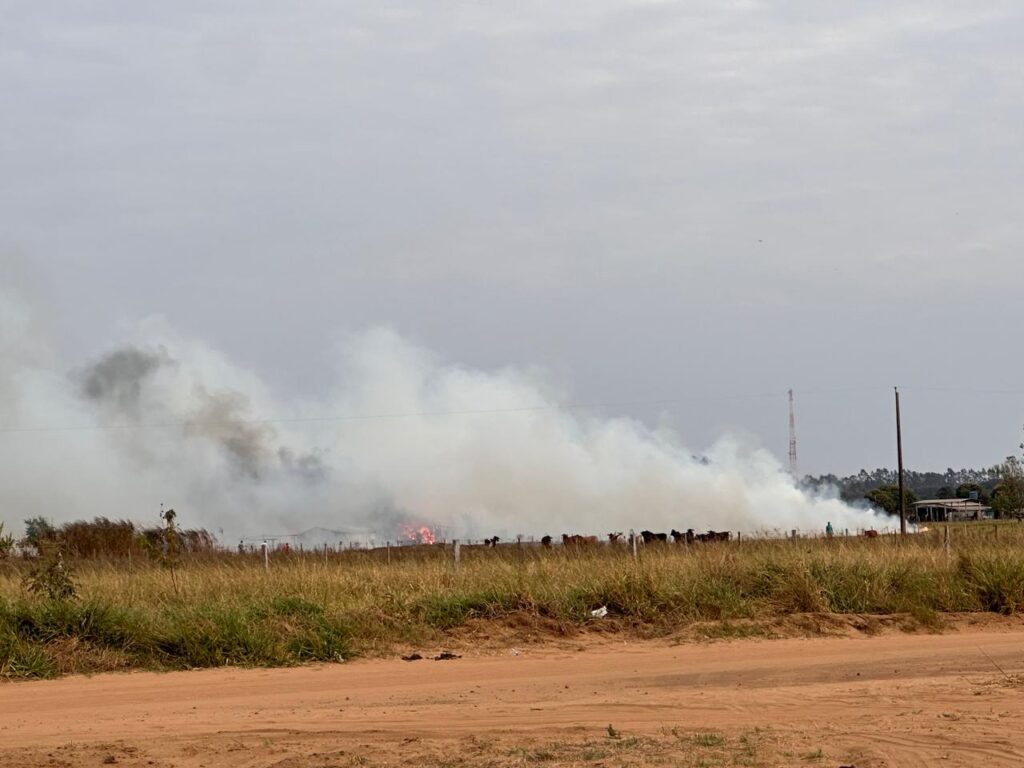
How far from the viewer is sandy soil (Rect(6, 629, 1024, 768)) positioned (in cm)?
988

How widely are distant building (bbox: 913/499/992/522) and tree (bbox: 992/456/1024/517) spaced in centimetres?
1735

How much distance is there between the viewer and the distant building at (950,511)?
10031cm

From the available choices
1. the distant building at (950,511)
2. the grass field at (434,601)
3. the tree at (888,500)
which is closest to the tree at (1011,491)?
the distant building at (950,511)

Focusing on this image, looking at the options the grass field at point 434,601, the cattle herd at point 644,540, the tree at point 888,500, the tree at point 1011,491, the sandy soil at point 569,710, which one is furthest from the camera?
the tree at point 888,500

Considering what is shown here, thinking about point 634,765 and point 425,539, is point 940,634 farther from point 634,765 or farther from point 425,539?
point 425,539

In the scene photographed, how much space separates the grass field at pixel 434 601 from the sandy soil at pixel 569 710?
28.8 inches

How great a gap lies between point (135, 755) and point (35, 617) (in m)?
6.98

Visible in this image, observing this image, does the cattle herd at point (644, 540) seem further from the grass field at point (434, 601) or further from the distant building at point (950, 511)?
the distant building at point (950, 511)

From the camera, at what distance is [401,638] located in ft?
57.6

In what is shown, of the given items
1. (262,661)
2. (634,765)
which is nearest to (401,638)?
(262,661)

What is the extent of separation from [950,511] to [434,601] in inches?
3513

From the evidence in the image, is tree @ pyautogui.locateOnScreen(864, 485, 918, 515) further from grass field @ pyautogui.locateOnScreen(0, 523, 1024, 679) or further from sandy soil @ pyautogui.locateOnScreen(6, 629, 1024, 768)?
sandy soil @ pyautogui.locateOnScreen(6, 629, 1024, 768)

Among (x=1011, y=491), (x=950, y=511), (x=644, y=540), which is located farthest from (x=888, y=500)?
(x=644, y=540)

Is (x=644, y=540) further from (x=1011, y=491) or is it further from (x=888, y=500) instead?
(x=888, y=500)
